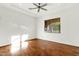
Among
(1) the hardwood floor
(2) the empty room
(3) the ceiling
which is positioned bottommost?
(1) the hardwood floor

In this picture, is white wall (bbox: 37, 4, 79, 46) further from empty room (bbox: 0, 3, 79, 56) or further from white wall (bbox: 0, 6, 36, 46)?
white wall (bbox: 0, 6, 36, 46)

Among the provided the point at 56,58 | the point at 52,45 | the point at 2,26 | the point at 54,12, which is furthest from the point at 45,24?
the point at 2,26

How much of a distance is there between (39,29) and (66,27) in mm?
593

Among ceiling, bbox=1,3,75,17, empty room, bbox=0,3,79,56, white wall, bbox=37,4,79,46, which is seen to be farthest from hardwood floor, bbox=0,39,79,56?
ceiling, bbox=1,3,75,17

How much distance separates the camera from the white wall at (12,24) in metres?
1.60

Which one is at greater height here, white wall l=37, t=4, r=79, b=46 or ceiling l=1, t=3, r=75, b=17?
ceiling l=1, t=3, r=75, b=17

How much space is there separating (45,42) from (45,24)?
0.40m

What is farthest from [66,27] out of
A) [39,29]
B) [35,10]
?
[35,10]

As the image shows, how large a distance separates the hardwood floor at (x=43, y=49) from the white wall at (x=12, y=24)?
0.51 ft

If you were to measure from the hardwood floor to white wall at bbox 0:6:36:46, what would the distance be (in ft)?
0.51

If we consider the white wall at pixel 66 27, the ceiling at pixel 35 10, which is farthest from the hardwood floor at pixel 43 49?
the ceiling at pixel 35 10

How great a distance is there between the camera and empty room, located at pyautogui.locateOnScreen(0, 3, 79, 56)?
1.61m

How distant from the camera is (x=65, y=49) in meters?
1.75

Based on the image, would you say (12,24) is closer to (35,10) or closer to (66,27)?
(35,10)
